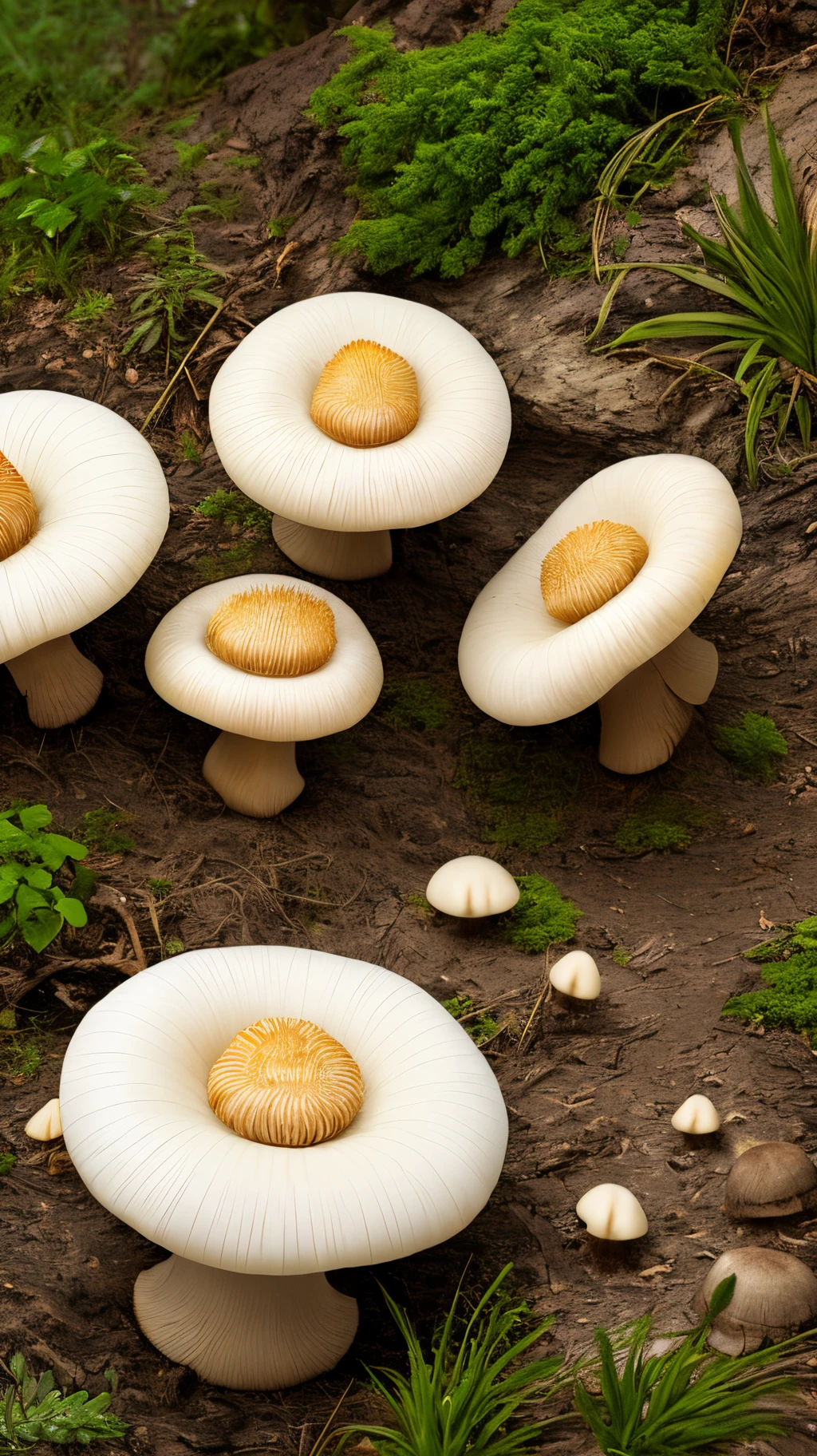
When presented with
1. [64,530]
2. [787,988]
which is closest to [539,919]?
[787,988]

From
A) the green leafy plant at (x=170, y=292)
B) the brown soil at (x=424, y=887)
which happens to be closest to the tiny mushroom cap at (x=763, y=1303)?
the brown soil at (x=424, y=887)

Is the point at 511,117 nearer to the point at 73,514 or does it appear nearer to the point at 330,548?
Answer: the point at 330,548

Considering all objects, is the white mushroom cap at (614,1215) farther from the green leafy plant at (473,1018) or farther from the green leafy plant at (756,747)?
the green leafy plant at (756,747)

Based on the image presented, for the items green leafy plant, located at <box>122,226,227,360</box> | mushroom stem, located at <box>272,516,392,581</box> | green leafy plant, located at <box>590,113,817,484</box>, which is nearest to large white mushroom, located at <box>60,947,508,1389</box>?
mushroom stem, located at <box>272,516,392,581</box>

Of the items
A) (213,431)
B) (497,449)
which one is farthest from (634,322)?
(213,431)

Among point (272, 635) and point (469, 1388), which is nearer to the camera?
point (469, 1388)

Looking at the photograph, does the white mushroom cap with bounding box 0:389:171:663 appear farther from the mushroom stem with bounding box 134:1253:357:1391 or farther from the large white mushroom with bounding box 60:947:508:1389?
the mushroom stem with bounding box 134:1253:357:1391

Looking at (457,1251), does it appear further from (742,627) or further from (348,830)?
(742,627)
